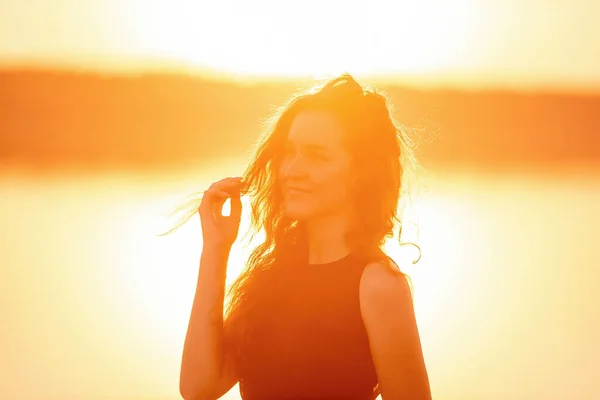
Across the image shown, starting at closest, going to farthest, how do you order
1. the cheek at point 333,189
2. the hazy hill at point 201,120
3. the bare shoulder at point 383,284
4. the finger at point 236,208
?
1. the bare shoulder at point 383,284
2. the cheek at point 333,189
3. the finger at point 236,208
4. the hazy hill at point 201,120

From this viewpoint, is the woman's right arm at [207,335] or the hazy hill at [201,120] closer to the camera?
the woman's right arm at [207,335]

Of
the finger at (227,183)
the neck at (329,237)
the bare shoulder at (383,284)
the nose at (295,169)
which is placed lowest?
the bare shoulder at (383,284)

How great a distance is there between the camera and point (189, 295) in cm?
483

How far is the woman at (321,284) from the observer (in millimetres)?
1813

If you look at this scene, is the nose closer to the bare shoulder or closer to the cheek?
the cheek

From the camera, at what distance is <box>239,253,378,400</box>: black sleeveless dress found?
1.87 metres

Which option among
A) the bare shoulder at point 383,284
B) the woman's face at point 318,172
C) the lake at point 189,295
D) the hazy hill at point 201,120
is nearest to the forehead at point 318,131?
the woman's face at point 318,172

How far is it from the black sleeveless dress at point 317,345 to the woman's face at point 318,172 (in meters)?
0.11

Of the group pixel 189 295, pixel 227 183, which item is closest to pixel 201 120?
pixel 189 295

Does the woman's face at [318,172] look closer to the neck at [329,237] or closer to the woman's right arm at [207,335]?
the neck at [329,237]

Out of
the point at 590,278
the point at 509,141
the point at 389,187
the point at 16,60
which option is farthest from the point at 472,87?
the point at 389,187

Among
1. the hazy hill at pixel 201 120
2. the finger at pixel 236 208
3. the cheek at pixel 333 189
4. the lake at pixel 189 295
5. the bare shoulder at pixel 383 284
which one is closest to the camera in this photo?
the bare shoulder at pixel 383 284

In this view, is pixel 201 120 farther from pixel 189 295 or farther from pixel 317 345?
pixel 317 345

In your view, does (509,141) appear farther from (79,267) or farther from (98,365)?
(98,365)
